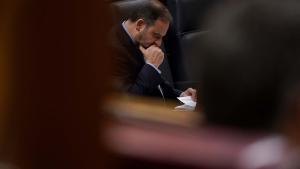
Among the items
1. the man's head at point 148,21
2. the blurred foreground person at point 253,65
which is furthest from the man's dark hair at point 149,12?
the blurred foreground person at point 253,65

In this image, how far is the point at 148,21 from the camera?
7.02 ft

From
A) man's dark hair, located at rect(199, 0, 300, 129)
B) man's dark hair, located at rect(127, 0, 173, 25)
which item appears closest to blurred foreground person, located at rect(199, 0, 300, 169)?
man's dark hair, located at rect(199, 0, 300, 129)

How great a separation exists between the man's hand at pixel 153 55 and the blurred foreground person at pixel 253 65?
1.79 metres

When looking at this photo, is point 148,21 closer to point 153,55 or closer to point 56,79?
point 153,55

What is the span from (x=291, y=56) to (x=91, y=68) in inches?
3.5

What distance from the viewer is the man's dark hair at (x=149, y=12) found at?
82.1 inches

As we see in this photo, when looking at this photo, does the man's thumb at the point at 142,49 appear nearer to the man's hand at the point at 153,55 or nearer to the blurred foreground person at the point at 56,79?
the man's hand at the point at 153,55

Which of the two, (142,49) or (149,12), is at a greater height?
(149,12)

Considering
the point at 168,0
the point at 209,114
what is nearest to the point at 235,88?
the point at 209,114

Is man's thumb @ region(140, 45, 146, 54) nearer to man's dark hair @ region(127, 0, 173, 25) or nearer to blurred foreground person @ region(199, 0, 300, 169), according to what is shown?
man's dark hair @ region(127, 0, 173, 25)

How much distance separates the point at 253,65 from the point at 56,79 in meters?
0.09

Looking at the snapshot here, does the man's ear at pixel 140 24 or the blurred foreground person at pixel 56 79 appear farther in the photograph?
the man's ear at pixel 140 24

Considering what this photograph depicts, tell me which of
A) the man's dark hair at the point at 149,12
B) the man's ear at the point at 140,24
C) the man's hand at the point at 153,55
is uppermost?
the man's dark hair at the point at 149,12

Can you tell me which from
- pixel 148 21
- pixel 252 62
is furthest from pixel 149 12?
pixel 252 62
